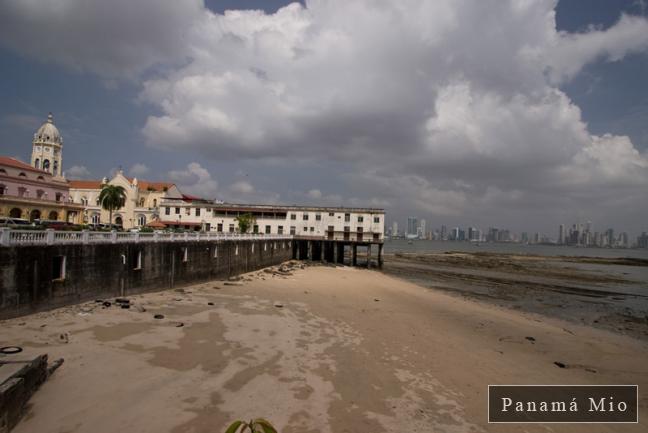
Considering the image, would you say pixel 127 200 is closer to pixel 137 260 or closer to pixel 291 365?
→ pixel 137 260

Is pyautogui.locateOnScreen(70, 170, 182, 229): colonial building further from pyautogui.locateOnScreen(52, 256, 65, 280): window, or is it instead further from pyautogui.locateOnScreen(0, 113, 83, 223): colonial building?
pyautogui.locateOnScreen(52, 256, 65, 280): window

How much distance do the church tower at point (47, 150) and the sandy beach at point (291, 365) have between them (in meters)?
76.9

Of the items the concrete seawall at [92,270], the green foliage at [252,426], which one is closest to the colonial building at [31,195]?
the concrete seawall at [92,270]

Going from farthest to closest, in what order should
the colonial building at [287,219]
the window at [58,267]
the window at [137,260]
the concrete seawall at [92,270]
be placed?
the colonial building at [287,219] < the window at [137,260] < the window at [58,267] < the concrete seawall at [92,270]

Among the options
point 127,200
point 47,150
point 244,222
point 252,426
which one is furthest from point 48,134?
point 252,426

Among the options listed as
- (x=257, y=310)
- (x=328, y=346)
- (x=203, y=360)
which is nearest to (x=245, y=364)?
(x=203, y=360)

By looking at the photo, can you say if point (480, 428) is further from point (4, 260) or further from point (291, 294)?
point (291, 294)

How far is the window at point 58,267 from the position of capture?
15.4 metres

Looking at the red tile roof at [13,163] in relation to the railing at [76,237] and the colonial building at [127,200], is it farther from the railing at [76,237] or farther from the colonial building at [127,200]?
the railing at [76,237]

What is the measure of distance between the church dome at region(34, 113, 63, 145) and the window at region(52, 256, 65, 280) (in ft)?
265

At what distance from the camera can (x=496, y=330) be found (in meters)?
19.2

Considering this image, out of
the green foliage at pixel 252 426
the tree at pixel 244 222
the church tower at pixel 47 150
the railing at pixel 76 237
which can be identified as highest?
the church tower at pixel 47 150

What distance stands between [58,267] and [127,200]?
59.7m

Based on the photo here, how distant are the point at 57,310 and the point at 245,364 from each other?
952 centimetres
